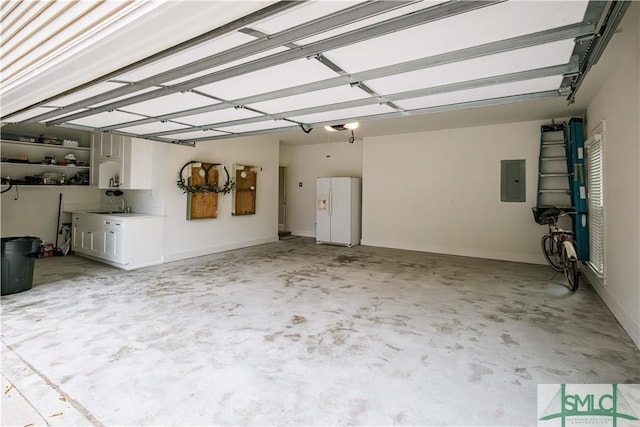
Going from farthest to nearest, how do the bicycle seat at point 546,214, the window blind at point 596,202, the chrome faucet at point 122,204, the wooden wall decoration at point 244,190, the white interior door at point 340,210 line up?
the white interior door at point 340,210, the wooden wall decoration at point 244,190, the chrome faucet at point 122,204, the bicycle seat at point 546,214, the window blind at point 596,202

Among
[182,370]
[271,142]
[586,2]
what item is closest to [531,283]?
[586,2]

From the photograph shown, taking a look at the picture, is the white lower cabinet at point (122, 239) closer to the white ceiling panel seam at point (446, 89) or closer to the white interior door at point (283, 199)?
the white ceiling panel seam at point (446, 89)

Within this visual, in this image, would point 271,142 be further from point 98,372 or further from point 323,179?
point 98,372

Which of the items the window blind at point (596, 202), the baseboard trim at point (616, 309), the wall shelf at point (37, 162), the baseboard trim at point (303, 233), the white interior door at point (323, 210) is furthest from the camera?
the baseboard trim at point (303, 233)

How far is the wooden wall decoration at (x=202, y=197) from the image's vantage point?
634 cm

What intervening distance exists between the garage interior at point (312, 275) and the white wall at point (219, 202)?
0.61 feet

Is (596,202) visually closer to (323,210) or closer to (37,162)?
(323,210)

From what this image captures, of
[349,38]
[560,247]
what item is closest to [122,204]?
[349,38]

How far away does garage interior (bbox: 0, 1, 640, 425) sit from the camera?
5.83ft

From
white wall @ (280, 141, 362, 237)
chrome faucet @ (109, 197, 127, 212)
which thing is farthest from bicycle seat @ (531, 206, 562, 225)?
chrome faucet @ (109, 197, 127, 212)

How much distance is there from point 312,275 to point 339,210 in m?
3.19

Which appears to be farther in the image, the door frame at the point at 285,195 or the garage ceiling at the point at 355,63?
the door frame at the point at 285,195

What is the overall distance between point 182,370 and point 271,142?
21.5 feet

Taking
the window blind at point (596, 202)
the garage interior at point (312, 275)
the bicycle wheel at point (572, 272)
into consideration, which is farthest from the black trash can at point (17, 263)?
the window blind at point (596, 202)
